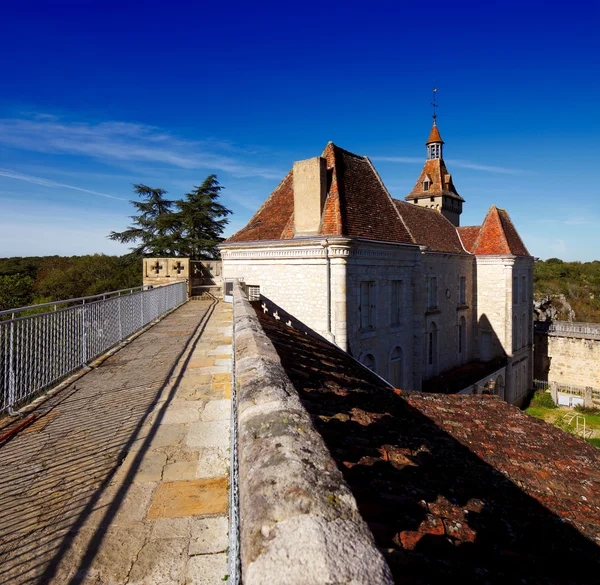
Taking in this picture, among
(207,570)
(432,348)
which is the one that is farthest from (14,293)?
(207,570)

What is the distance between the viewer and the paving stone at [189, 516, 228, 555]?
2416 millimetres

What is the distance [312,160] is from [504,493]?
1203 cm

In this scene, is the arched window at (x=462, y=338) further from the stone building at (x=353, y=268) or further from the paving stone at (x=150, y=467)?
the paving stone at (x=150, y=467)

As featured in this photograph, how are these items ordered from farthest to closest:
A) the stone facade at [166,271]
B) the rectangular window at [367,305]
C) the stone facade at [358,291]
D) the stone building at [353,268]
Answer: the stone facade at [166,271]
the rectangular window at [367,305]
the stone building at [353,268]
the stone facade at [358,291]

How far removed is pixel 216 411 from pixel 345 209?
1016cm

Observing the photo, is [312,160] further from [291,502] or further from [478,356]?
[478,356]

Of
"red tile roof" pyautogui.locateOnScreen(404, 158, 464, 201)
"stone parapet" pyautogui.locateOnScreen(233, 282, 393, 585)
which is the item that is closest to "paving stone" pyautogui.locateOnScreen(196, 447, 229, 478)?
"stone parapet" pyautogui.locateOnScreen(233, 282, 393, 585)

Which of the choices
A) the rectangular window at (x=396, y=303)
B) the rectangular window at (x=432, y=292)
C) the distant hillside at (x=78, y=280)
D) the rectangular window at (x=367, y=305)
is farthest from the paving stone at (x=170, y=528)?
the distant hillside at (x=78, y=280)

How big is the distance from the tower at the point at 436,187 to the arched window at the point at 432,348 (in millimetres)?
13202

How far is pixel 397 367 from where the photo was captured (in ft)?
52.0

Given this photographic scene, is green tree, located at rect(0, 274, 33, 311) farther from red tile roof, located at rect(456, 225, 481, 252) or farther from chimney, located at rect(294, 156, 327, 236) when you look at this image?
red tile roof, located at rect(456, 225, 481, 252)

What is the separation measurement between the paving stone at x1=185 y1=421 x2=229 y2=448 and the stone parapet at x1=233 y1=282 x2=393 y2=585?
209 centimetres

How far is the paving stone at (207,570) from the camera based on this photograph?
7.09 feet

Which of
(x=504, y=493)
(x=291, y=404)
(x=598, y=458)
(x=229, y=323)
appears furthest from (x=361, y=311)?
(x=291, y=404)
